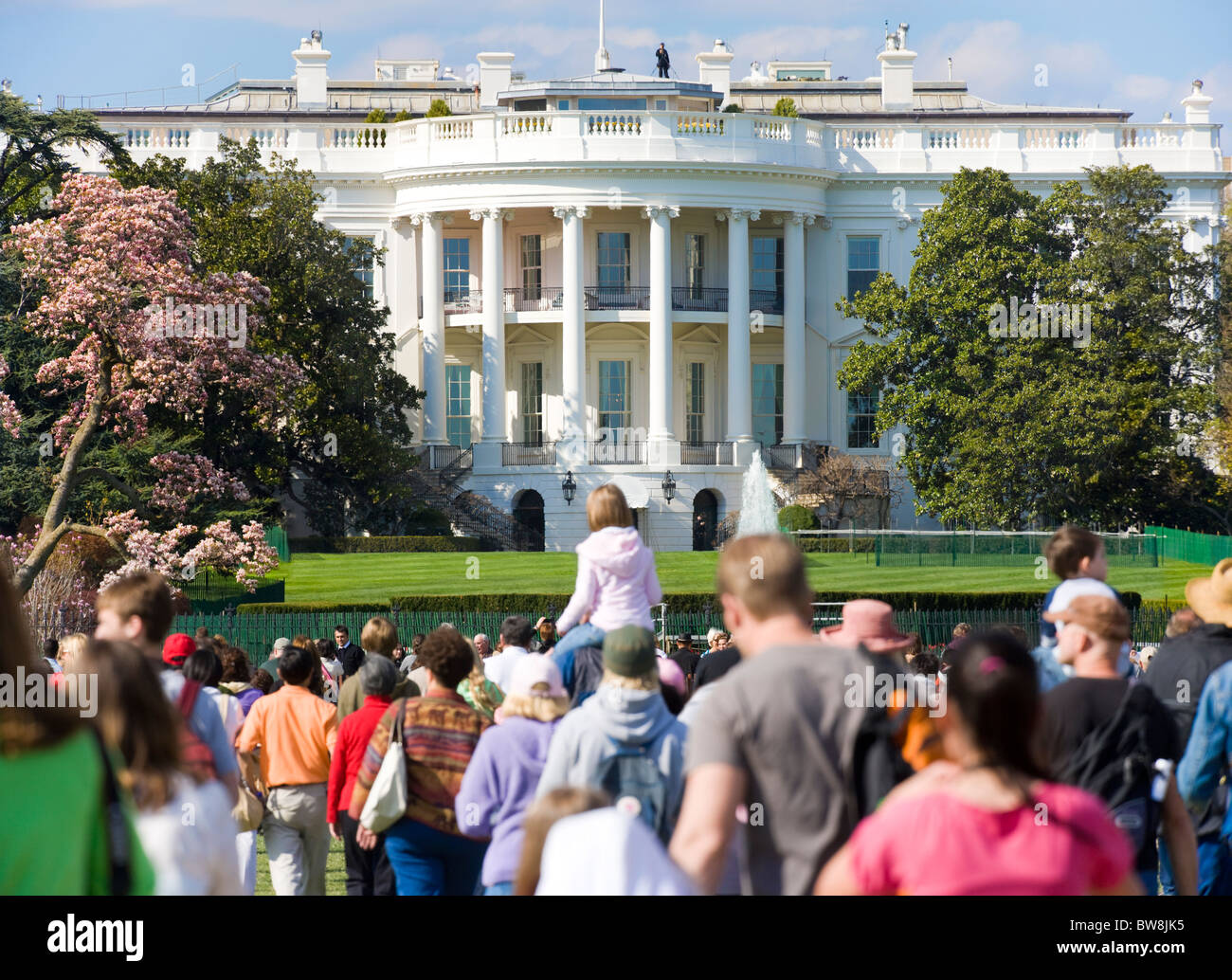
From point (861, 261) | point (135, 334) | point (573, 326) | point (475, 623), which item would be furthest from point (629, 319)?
point (135, 334)

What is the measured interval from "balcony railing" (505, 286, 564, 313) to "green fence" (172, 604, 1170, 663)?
25348 mm

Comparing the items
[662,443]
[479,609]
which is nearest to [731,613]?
[479,609]

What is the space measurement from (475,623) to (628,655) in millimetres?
20470

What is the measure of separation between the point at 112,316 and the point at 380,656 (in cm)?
1671

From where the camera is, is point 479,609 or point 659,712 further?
point 479,609

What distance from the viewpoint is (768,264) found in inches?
2180

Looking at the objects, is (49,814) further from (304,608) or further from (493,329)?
(493,329)

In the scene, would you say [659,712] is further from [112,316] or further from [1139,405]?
[1139,405]

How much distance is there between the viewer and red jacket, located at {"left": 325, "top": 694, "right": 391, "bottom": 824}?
9.86 meters

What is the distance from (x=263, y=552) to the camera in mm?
26391

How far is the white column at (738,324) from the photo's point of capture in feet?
171

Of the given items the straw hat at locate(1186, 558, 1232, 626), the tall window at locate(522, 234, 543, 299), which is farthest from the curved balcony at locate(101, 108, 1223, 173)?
the straw hat at locate(1186, 558, 1232, 626)

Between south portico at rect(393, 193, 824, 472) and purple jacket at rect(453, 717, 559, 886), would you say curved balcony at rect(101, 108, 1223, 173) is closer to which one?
south portico at rect(393, 193, 824, 472)
